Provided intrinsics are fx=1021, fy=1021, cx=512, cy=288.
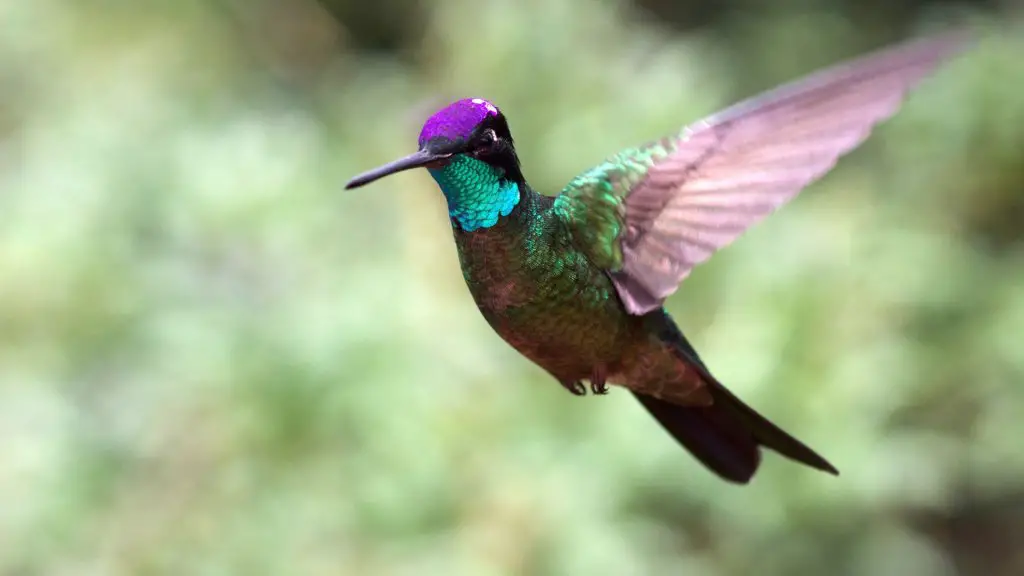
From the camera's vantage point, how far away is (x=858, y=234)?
2.48 metres

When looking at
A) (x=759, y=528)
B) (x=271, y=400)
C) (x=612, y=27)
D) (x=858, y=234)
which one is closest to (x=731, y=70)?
(x=612, y=27)

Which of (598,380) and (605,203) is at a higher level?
(605,203)

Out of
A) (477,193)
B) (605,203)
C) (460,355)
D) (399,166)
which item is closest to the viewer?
(399,166)

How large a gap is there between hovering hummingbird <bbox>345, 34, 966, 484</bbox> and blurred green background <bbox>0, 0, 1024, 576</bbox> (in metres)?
1.13

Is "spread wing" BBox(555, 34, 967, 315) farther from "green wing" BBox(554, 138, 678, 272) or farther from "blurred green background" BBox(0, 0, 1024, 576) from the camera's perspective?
"blurred green background" BBox(0, 0, 1024, 576)

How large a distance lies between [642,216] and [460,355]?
1.47m

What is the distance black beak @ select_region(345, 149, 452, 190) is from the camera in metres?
0.46

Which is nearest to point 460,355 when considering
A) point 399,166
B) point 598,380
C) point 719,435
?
point 719,435

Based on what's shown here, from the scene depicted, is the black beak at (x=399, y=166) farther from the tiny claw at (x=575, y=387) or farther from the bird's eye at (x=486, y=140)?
the tiny claw at (x=575, y=387)

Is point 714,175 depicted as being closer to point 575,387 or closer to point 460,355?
point 575,387

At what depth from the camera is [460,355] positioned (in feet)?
7.17

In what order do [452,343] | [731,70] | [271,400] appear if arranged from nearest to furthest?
1. [271,400]
2. [452,343]
3. [731,70]

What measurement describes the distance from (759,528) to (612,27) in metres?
1.52

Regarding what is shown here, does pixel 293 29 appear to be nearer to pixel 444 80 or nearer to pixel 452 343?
pixel 444 80
